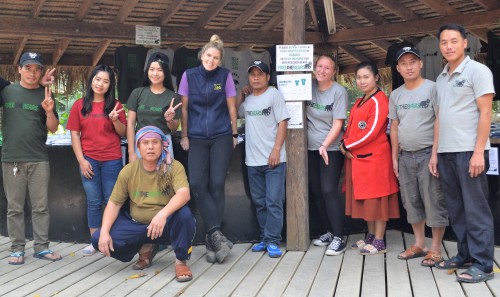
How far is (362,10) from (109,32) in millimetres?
3453

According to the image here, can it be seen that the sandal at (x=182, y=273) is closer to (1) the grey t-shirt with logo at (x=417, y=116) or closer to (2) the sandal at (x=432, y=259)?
(2) the sandal at (x=432, y=259)

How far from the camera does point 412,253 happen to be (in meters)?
4.62

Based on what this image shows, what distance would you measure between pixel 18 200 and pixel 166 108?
4.93 ft

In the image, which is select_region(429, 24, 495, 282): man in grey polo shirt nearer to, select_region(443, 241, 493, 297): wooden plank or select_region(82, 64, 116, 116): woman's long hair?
select_region(443, 241, 493, 297): wooden plank

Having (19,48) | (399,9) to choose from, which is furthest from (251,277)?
(19,48)

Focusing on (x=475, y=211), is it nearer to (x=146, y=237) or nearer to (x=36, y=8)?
(x=146, y=237)

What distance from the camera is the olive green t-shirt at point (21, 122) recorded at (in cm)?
477

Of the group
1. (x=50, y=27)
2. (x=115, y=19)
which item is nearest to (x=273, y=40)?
(x=115, y=19)

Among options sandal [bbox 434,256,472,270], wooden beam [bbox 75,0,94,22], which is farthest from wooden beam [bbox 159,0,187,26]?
sandal [bbox 434,256,472,270]

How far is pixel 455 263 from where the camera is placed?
4.18 meters

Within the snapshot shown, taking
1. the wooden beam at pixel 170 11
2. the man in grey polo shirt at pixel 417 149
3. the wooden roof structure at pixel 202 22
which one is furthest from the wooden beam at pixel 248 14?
the man in grey polo shirt at pixel 417 149

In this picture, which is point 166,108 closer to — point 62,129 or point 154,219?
point 154,219

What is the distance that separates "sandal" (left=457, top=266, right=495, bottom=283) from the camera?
12.6ft

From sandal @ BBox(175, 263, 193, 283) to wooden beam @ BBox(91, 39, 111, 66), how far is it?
461 centimetres
